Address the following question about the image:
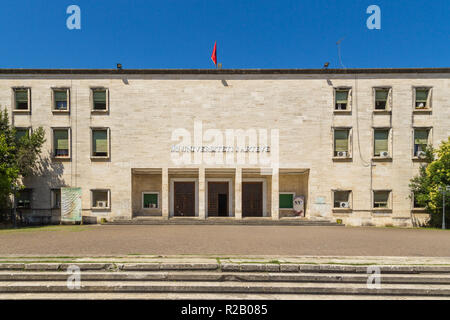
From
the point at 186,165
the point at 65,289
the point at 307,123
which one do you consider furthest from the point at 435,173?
the point at 65,289

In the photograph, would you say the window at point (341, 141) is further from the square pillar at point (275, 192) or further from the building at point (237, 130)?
the square pillar at point (275, 192)

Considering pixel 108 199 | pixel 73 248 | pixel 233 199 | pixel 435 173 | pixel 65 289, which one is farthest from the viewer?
→ pixel 233 199

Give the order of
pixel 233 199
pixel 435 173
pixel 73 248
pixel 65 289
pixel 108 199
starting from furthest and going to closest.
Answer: pixel 233 199 → pixel 108 199 → pixel 435 173 → pixel 73 248 → pixel 65 289

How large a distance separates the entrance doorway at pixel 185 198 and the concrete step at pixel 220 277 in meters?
15.1

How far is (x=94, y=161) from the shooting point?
19.5m

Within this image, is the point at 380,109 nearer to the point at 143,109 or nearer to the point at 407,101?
the point at 407,101

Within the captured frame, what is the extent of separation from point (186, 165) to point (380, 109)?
56.9ft

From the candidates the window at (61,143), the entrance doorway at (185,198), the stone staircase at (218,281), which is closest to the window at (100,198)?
the window at (61,143)

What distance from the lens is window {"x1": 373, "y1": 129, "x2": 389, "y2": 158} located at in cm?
1955

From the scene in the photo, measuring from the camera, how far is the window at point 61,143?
1962cm

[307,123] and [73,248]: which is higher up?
[307,123]

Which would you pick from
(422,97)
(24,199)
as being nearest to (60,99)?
(24,199)

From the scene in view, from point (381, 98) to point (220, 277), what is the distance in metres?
21.0

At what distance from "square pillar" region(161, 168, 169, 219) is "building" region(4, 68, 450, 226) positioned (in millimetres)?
85
